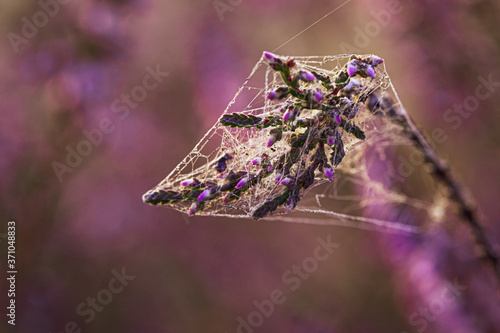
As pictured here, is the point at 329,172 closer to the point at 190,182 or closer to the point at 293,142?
the point at 293,142

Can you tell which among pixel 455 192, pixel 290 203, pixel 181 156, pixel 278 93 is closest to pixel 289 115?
pixel 278 93

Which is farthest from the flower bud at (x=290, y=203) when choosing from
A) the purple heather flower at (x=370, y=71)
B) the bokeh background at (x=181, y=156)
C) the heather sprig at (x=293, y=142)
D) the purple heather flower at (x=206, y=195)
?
the bokeh background at (x=181, y=156)

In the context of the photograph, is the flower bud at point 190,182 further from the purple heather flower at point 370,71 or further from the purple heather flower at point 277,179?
the purple heather flower at point 370,71

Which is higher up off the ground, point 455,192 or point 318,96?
point 318,96

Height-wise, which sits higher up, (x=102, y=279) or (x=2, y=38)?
(x=2, y=38)

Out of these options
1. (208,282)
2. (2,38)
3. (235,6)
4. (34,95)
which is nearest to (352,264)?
(208,282)

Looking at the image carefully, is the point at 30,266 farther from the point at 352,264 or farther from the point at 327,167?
the point at 352,264

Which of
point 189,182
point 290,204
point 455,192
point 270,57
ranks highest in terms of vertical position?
point 270,57

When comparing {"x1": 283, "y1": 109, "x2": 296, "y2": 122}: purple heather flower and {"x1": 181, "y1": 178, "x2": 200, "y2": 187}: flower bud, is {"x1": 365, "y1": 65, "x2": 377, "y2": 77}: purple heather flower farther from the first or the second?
{"x1": 181, "y1": 178, "x2": 200, "y2": 187}: flower bud

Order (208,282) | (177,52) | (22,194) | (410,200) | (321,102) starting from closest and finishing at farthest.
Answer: (321,102) → (410,200) → (22,194) → (208,282) → (177,52)
